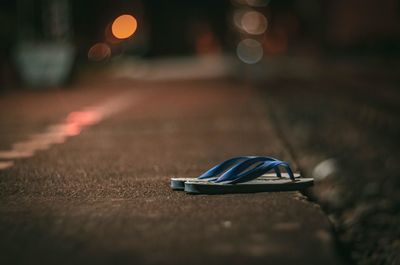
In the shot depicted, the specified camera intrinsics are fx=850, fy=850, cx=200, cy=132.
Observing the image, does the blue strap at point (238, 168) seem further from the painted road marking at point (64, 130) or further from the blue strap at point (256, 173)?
the painted road marking at point (64, 130)

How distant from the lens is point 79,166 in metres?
7.76

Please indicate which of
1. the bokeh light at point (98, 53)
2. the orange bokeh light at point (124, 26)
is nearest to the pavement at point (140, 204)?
the bokeh light at point (98, 53)

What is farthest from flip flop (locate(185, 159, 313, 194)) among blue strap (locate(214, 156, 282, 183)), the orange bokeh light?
the orange bokeh light

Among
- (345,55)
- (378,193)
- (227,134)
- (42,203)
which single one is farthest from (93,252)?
(345,55)

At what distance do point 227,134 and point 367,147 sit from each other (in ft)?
8.15

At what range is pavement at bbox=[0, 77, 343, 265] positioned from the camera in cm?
400

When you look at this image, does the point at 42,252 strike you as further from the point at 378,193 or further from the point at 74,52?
the point at 74,52

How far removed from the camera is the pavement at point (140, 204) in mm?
4000

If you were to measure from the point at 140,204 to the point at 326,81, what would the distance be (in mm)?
24478

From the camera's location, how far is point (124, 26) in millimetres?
72812

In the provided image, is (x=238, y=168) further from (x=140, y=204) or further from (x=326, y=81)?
(x=326, y=81)

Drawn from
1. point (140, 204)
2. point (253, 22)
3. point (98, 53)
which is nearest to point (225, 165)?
point (140, 204)

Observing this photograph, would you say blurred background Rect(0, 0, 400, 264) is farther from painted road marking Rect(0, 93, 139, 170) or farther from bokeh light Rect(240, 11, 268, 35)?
bokeh light Rect(240, 11, 268, 35)

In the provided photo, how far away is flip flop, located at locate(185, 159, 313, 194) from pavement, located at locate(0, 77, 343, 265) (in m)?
0.10
